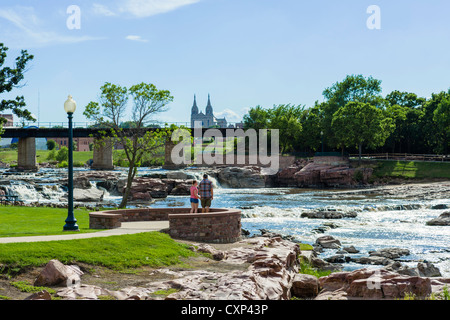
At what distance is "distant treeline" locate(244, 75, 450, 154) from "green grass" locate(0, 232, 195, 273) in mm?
62536

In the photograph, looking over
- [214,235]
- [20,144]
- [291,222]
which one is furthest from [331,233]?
[20,144]

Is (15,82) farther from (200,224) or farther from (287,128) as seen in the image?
(287,128)

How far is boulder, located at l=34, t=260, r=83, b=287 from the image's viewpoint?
452 inches

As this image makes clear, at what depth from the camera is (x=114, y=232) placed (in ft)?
57.4

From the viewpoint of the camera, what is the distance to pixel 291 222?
3278 centimetres

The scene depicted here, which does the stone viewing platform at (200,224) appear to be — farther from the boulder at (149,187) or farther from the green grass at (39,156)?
the green grass at (39,156)

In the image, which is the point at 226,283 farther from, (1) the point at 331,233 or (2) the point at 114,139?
(2) the point at 114,139

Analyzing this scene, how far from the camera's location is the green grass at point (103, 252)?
499 inches

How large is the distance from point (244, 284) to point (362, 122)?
6696 centimetres

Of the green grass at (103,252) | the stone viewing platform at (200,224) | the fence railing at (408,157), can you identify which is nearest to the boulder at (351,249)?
the stone viewing platform at (200,224)

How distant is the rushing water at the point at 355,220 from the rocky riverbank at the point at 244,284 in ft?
20.7

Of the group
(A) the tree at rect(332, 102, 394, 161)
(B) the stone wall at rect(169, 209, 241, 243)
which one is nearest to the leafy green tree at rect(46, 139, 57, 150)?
(A) the tree at rect(332, 102, 394, 161)

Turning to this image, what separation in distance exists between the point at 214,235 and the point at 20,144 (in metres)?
75.0

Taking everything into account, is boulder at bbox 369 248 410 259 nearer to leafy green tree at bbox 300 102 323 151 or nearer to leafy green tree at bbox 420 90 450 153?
leafy green tree at bbox 420 90 450 153
